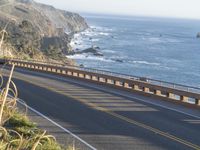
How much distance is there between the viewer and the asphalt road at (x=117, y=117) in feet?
48.6

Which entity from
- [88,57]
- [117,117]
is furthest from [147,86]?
[88,57]

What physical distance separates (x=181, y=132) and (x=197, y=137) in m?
0.83

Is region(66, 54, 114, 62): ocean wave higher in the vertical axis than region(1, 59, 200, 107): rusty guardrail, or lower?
lower

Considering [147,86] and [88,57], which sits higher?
[147,86]

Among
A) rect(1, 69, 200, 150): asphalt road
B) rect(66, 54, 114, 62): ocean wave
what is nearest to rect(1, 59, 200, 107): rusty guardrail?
rect(1, 69, 200, 150): asphalt road

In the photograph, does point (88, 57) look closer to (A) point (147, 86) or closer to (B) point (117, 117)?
(A) point (147, 86)

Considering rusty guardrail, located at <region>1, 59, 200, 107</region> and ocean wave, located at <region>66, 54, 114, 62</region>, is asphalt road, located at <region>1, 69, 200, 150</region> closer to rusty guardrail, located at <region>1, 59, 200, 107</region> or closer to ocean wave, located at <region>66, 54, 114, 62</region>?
→ rusty guardrail, located at <region>1, 59, 200, 107</region>

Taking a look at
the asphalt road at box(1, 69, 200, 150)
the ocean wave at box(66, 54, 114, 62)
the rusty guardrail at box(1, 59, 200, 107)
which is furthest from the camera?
the ocean wave at box(66, 54, 114, 62)

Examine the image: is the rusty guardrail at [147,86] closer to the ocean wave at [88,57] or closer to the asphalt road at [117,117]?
the asphalt road at [117,117]

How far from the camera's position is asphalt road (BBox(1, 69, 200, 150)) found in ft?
48.6

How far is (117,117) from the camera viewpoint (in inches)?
752

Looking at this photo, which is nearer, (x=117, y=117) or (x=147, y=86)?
(x=117, y=117)

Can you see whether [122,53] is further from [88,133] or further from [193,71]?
[88,133]

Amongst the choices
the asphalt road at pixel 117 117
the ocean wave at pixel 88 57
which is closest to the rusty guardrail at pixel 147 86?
the asphalt road at pixel 117 117
